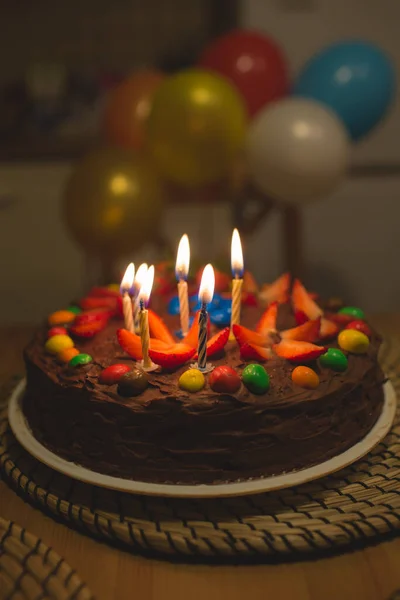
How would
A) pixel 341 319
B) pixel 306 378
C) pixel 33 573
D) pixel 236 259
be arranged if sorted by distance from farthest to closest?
pixel 341 319 → pixel 236 259 → pixel 306 378 → pixel 33 573

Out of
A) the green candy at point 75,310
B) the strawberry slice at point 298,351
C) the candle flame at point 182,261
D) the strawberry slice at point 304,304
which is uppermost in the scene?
the candle flame at point 182,261

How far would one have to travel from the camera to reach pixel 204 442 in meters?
1.21

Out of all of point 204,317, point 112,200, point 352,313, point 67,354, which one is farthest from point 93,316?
point 112,200

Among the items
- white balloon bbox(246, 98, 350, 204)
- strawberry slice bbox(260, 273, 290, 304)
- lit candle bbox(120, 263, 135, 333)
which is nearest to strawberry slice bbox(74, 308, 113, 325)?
lit candle bbox(120, 263, 135, 333)

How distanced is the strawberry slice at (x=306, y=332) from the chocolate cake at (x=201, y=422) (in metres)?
0.08

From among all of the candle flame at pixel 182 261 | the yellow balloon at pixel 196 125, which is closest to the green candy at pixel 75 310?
the candle flame at pixel 182 261

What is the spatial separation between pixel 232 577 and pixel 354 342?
58 centimetres

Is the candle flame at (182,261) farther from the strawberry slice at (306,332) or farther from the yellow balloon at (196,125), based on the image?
the yellow balloon at (196,125)

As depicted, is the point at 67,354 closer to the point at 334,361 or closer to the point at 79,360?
the point at 79,360

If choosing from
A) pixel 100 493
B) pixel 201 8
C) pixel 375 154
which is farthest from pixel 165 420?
pixel 201 8

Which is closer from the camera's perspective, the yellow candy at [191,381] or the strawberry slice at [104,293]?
the yellow candy at [191,381]

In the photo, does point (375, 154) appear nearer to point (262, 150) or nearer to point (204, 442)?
point (262, 150)

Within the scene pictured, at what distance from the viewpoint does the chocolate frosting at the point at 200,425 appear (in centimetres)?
121

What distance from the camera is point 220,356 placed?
4.48 feet
